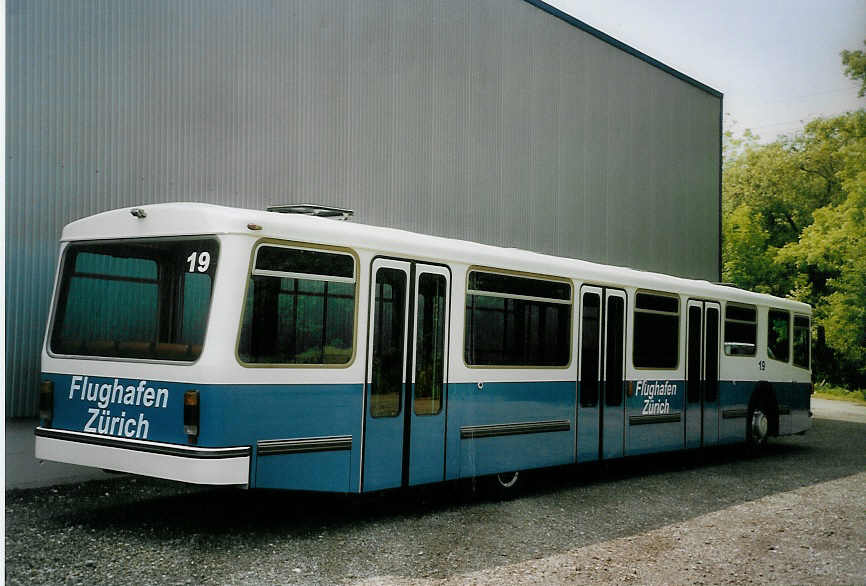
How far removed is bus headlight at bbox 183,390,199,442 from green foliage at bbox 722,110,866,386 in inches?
837

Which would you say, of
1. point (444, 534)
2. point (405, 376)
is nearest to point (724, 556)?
point (444, 534)

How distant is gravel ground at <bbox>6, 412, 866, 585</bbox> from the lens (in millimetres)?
6801

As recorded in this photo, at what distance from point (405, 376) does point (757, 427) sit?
27.9 ft

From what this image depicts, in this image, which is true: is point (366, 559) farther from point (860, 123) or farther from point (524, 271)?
point (860, 123)

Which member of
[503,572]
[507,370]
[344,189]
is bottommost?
[503,572]

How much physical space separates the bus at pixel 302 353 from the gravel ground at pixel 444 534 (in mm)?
590

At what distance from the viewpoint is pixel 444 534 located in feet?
26.7

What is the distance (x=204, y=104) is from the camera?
11.5m

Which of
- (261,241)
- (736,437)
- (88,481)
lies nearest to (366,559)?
(261,241)

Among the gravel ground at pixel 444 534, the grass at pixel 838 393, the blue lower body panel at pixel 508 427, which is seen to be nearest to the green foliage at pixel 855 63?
the gravel ground at pixel 444 534

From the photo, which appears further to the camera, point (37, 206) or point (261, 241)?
point (37, 206)

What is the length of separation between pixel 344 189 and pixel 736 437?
23.4 ft

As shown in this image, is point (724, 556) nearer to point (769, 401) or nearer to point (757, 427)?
point (757, 427)

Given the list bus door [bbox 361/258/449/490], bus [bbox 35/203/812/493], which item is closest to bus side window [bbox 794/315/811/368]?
bus [bbox 35/203/812/493]
